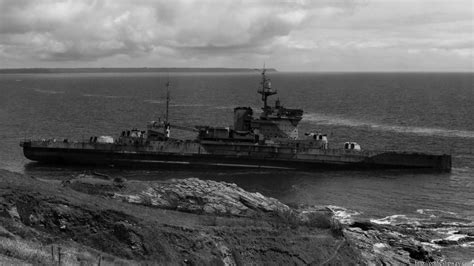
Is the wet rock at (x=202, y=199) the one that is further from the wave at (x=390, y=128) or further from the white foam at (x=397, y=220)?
the wave at (x=390, y=128)

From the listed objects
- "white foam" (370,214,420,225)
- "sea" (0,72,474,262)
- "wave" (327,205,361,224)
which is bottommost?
"white foam" (370,214,420,225)

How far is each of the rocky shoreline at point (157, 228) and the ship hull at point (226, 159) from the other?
107 ft

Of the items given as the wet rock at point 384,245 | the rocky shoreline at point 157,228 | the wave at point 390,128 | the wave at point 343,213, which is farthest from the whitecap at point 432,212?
the wave at point 390,128

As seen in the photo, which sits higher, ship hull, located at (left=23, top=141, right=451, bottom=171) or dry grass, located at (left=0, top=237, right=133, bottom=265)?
dry grass, located at (left=0, top=237, right=133, bottom=265)

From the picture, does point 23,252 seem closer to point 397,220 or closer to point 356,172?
point 397,220

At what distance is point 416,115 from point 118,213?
338 feet

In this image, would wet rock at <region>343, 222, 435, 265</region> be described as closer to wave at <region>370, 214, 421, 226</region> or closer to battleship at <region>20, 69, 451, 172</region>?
wave at <region>370, 214, 421, 226</region>

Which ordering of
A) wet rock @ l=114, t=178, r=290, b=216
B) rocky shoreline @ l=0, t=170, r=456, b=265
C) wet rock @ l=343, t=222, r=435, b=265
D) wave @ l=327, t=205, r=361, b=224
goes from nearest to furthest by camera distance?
rocky shoreline @ l=0, t=170, r=456, b=265 → wet rock @ l=114, t=178, r=290, b=216 → wet rock @ l=343, t=222, r=435, b=265 → wave @ l=327, t=205, r=361, b=224

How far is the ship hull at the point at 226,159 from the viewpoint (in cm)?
6650

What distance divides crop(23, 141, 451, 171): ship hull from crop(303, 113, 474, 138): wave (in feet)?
89.0

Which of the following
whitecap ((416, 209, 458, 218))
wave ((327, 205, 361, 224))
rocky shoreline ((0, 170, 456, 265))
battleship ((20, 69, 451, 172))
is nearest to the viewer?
rocky shoreline ((0, 170, 456, 265))

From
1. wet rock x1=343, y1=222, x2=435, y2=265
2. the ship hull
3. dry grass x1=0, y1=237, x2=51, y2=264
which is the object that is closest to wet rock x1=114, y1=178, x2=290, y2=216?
wet rock x1=343, y1=222, x2=435, y2=265

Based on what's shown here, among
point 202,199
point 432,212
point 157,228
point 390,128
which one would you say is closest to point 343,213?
point 432,212

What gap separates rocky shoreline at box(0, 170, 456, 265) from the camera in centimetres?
2366
